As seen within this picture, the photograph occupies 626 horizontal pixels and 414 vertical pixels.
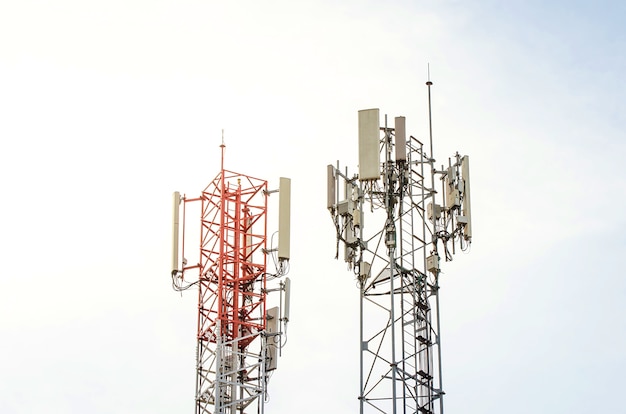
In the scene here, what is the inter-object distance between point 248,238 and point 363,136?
16380 millimetres

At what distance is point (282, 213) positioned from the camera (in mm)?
61719

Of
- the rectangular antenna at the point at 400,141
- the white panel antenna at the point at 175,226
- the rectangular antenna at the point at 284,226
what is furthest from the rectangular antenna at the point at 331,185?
the white panel antenna at the point at 175,226

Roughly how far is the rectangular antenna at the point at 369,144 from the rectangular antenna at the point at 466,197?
3.86 metres

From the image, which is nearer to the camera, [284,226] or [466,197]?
[466,197]

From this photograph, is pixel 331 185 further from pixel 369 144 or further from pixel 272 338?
pixel 272 338

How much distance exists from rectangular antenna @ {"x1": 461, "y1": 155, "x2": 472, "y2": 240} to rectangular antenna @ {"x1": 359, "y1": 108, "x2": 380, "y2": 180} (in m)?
3.86

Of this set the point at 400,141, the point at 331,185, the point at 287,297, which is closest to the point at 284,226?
the point at 287,297

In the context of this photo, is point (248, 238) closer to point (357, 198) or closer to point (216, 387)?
point (216, 387)

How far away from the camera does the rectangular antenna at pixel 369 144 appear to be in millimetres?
48500

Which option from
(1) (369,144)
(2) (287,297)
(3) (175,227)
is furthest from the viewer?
(3) (175,227)

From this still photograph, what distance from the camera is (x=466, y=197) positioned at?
50.9 metres

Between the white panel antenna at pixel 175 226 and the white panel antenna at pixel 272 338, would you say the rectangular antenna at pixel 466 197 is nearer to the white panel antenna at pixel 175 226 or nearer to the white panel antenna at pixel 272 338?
the white panel antenna at pixel 272 338

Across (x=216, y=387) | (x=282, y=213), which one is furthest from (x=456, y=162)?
(x=216, y=387)

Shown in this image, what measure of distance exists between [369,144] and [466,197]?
14.0ft
